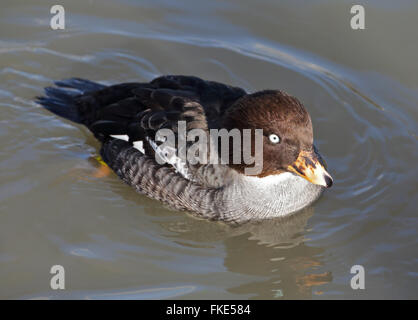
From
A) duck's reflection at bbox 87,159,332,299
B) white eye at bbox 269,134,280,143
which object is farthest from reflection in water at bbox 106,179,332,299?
white eye at bbox 269,134,280,143

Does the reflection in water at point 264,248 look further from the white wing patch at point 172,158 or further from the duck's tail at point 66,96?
the duck's tail at point 66,96

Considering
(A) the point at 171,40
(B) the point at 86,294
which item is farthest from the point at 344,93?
(B) the point at 86,294

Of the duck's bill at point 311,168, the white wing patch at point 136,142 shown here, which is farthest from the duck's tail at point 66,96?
the duck's bill at point 311,168

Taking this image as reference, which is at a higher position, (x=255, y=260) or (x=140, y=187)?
(x=140, y=187)

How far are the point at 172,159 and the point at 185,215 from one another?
66 cm

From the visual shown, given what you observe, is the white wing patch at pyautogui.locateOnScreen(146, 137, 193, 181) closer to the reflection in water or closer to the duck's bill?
the reflection in water

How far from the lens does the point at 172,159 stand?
22.4 feet

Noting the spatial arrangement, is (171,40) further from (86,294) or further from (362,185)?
(86,294)

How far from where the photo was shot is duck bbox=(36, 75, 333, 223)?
20.8ft

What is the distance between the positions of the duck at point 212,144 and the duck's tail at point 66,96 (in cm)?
34

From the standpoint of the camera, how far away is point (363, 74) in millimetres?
9227

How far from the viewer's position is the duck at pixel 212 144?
20.8 feet

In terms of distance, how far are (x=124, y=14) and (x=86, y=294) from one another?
5.38 meters
